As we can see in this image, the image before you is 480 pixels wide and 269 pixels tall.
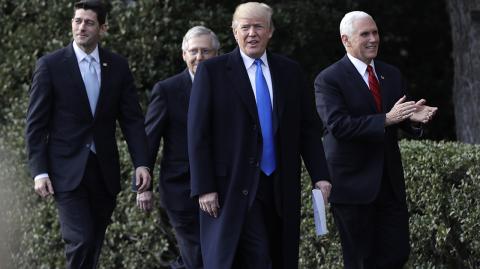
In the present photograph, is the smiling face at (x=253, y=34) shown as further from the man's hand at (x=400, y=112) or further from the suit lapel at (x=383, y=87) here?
the suit lapel at (x=383, y=87)

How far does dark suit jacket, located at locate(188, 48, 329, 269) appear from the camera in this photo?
22.3 feet

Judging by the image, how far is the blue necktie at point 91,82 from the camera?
7.91 m

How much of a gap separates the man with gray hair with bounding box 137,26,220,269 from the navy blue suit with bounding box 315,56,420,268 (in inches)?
43.2

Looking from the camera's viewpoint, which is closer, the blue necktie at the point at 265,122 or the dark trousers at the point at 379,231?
the blue necktie at the point at 265,122

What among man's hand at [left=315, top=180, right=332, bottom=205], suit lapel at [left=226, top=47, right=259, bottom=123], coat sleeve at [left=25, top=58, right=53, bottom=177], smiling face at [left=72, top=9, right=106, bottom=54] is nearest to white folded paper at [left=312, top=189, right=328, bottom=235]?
man's hand at [left=315, top=180, right=332, bottom=205]

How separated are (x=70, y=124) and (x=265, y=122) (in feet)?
5.05

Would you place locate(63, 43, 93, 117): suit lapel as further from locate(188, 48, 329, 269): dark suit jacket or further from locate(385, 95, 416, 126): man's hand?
locate(385, 95, 416, 126): man's hand

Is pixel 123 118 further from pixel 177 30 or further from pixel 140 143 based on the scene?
pixel 177 30

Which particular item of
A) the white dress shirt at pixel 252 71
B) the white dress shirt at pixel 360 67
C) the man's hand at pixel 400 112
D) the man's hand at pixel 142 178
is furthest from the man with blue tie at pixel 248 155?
the man's hand at pixel 142 178

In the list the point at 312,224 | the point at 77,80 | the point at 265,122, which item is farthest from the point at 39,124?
the point at 312,224

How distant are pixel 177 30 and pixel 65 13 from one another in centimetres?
121

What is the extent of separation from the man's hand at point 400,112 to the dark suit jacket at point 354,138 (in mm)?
169

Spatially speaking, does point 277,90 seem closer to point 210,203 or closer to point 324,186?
point 324,186

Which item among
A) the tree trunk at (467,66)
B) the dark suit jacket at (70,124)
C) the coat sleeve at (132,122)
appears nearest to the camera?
the dark suit jacket at (70,124)
